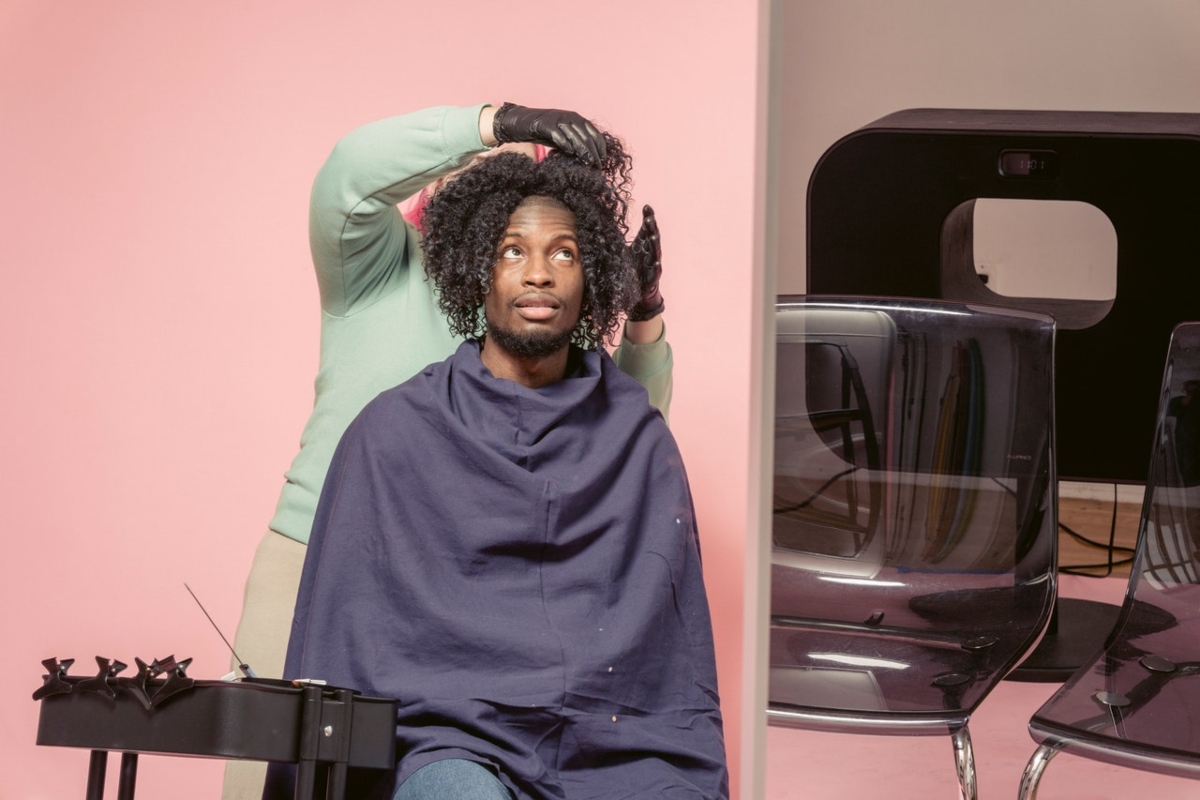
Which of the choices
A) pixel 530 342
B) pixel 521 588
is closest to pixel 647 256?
pixel 530 342

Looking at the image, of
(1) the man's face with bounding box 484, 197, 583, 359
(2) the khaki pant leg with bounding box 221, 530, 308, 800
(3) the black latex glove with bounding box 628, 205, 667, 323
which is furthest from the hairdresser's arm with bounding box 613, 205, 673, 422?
(2) the khaki pant leg with bounding box 221, 530, 308, 800

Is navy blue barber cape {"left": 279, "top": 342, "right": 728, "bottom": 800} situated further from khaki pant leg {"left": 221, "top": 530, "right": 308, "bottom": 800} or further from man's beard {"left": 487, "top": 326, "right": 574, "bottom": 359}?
khaki pant leg {"left": 221, "top": 530, "right": 308, "bottom": 800}

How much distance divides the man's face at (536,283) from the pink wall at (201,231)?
435 mm

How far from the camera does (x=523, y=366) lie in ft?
6.08

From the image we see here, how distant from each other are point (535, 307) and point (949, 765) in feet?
2.71

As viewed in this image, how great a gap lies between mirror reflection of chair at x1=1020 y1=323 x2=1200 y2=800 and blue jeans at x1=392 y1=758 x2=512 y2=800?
709mm

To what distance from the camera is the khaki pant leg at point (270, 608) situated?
1.98 meters

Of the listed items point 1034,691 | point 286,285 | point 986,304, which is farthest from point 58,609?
point 1034,691

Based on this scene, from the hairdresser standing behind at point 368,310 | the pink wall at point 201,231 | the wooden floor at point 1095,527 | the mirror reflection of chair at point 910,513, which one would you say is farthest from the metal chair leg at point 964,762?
the wooden floor at point 1095,527

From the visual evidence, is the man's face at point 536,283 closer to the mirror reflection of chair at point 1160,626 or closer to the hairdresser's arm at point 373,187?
the hairdresser's arm at point 373,187

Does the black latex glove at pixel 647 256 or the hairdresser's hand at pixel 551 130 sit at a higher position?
the hairdresser's hand at pixel 551 130

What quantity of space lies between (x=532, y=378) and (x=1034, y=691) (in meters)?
1.29

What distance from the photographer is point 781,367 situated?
0.90m

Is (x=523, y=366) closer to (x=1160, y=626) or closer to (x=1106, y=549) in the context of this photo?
(x=1160, y=626)
